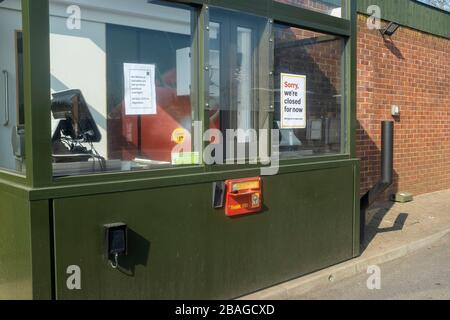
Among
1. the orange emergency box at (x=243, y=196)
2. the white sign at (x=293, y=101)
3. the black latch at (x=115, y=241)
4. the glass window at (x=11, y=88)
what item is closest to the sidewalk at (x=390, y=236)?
the orange emergency box at (x=243, y=196)

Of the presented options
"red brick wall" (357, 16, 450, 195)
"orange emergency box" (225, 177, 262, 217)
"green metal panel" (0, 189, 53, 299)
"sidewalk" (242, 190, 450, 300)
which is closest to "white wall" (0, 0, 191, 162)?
"green metal panel" (0, 189, 53, 299)

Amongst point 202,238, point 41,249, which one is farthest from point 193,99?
point 41,249

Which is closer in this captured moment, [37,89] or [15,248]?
[37,89]

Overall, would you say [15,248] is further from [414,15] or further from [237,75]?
[414,15]

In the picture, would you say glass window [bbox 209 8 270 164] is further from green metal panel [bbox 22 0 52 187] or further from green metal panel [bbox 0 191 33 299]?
green metal panel [bbox 0 191 33 299]

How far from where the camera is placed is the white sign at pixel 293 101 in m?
4.66

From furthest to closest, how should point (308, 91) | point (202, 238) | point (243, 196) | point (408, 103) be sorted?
1. point (408, 103)
2. point (308, 91)
3. point (243, 196)
4. point (202, 238)

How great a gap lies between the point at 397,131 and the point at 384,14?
195 centimetres

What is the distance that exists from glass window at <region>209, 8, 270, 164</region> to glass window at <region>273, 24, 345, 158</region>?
7.4 inches

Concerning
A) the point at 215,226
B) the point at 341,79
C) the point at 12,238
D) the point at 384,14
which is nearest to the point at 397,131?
the point at 384,14

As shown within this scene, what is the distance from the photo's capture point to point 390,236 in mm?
6441

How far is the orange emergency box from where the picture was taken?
13.4 feet

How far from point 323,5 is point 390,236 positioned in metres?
3.08

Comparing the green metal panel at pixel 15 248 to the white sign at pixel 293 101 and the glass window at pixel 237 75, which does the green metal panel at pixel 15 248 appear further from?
the white sign at pixel 293 101
